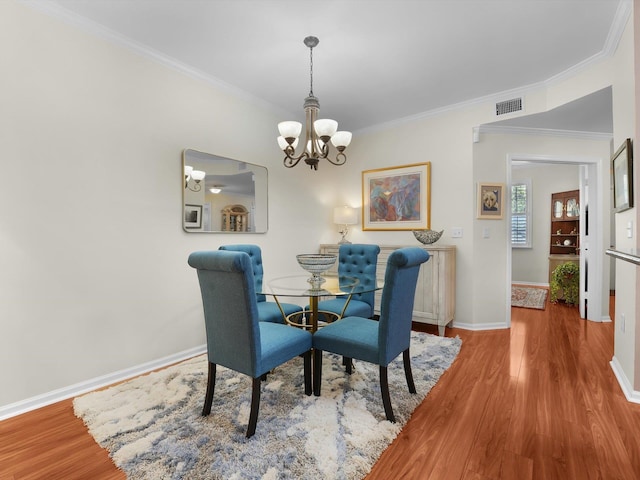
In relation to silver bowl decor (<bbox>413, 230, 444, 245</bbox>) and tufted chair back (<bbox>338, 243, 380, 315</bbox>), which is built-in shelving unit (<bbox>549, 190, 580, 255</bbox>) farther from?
tufted chair back (<bbox>338, 243, 380, 315</bbox>)

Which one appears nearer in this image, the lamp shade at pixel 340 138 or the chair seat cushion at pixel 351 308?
the lamp shade at pixel 340 138

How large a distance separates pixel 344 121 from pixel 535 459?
152 inches

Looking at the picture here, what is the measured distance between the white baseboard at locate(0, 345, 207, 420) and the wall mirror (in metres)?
1.15

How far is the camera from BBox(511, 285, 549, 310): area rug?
486cm

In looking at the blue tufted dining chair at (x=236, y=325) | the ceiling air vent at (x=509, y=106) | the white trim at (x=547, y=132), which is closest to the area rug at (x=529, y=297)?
the white trim at (x=547, y=132)

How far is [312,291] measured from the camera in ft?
7.13

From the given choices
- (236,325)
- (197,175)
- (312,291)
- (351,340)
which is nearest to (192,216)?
(197,175)

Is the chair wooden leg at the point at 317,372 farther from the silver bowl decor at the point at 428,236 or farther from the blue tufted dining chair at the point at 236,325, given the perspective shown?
the silver bowl decor at the point at 428,236

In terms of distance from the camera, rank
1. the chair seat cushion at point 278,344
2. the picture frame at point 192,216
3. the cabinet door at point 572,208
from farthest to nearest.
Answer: the cabinet door at point 572,208, the picture frame at point 192,216, the chair seat cushion at point 278,344

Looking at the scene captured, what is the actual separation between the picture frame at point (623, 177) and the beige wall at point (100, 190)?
0.53 feet

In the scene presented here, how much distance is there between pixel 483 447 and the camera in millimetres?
1629

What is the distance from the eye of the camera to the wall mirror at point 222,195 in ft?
9.55

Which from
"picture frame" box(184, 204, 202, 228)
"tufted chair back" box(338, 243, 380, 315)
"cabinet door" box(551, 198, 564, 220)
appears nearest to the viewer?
"picture frame" box(184, 204, 202, 228)

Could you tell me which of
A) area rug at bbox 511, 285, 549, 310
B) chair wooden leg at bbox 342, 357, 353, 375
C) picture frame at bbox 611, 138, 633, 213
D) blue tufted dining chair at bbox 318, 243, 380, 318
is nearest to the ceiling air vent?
picture frame at bbox 611, 138, 633, 213
